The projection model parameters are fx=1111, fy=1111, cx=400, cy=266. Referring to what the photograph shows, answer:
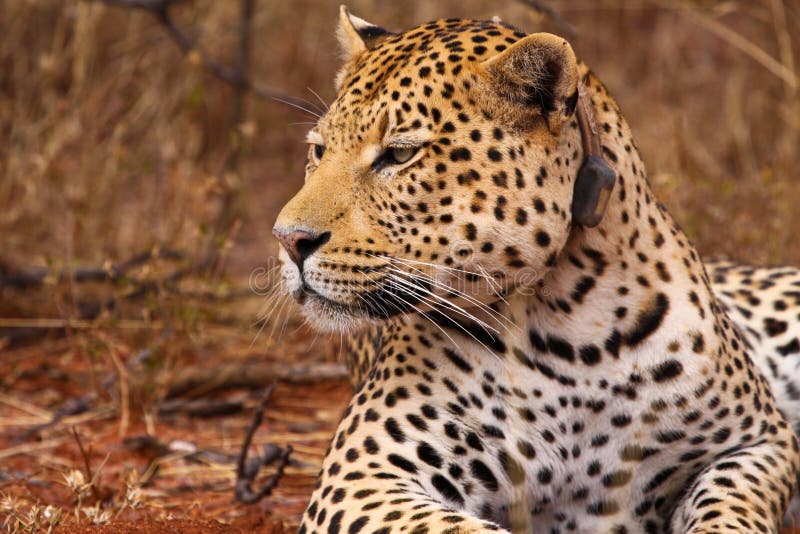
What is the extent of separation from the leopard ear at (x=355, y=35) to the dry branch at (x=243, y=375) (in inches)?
90.6

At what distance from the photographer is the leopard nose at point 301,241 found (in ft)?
11.1

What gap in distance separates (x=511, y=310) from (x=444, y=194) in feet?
1.53

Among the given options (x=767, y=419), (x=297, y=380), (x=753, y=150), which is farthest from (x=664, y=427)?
(x=753, y=150)

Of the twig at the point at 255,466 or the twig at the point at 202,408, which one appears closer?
the twig at the point at 255,466

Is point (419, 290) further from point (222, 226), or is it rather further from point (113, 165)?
point (222, 226)

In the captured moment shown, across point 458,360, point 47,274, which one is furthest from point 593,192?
point 47,274

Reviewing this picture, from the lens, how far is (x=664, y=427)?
366 cm

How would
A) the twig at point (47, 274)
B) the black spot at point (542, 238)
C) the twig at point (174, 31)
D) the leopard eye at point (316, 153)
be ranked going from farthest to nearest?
the twig at point (47, 274) → the twig at point (174, 31) → the leopard eye at point (316, 153) → the black spot at point (542, 238)

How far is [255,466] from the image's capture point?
4.73 m

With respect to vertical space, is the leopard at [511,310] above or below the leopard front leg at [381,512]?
above

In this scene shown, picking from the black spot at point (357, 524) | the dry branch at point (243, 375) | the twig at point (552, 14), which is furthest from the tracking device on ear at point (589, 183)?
the dry branch at point (243, 375)

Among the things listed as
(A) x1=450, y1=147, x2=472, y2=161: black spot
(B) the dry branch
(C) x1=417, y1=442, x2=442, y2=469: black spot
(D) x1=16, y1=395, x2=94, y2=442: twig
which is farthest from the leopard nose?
(B) the dry branch

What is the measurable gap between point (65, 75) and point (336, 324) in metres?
6.52

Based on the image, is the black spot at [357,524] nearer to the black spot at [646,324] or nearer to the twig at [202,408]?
the black spot at [646,324]
